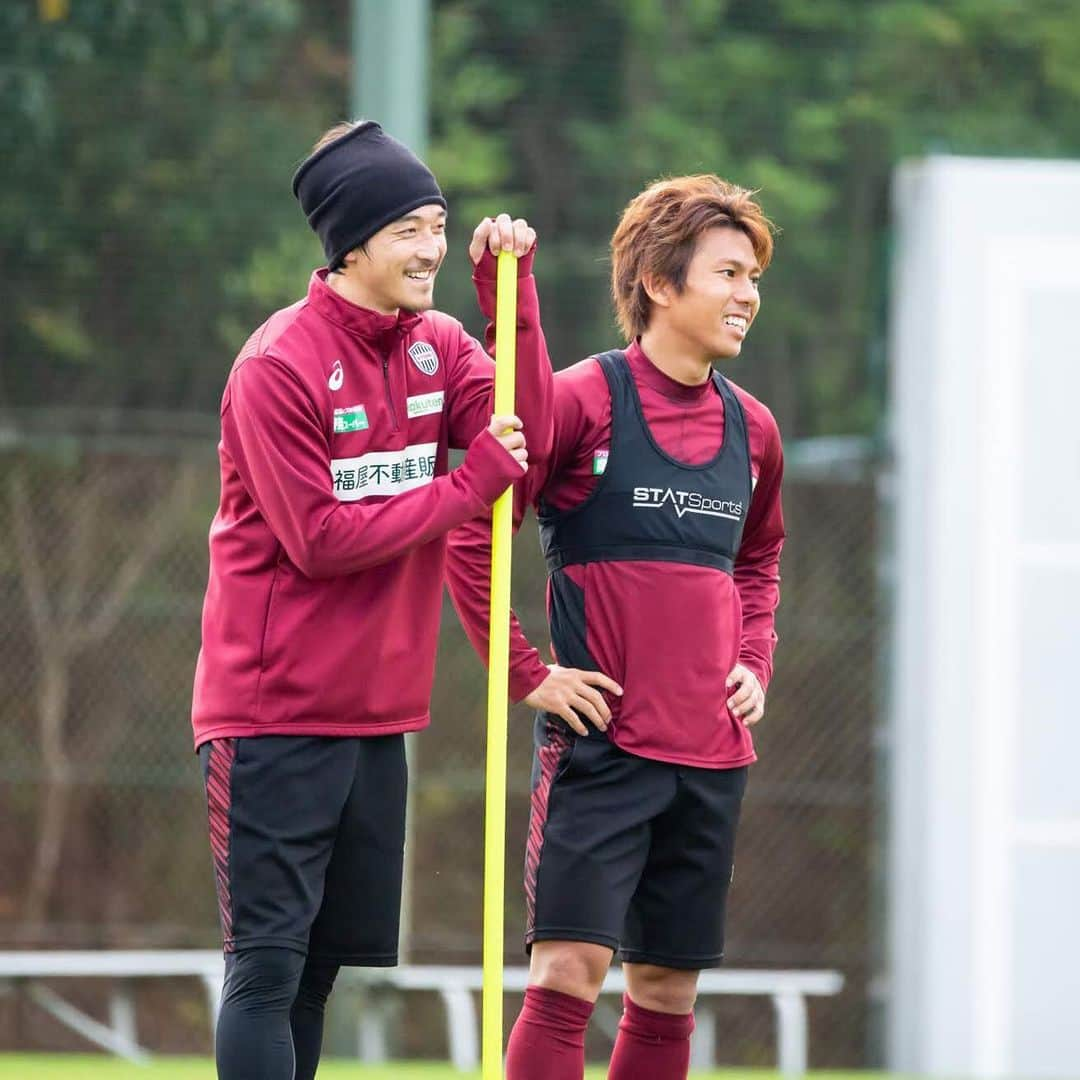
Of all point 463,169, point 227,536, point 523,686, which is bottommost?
point 523,686

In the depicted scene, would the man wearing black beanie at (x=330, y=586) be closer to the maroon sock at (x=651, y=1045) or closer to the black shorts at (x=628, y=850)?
the black shorts at (x=628, y=850)

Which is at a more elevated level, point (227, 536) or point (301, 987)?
point (227, 536)

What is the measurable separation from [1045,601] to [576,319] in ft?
6.01

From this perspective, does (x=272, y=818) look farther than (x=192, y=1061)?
No

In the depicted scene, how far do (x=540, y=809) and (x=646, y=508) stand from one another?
0.50 metres

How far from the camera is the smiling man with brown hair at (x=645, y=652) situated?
3408mm

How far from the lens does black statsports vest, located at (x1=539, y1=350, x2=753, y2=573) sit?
136 inches

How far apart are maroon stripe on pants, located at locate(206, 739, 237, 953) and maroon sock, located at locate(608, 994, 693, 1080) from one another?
2.27 feet

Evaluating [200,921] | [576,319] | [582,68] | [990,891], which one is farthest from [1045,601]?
[200,921]

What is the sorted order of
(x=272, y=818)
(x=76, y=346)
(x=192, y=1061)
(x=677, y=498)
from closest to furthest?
(x=272, y=818) → (x=677, y=498) → (x=192, y=1061) → (x=76, y=346)

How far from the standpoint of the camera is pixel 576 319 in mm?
7562

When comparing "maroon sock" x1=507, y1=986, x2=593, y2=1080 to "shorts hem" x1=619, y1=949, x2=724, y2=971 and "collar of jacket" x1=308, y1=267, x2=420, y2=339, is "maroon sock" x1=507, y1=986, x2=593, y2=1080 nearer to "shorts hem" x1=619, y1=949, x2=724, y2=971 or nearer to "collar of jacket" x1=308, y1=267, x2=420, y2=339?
"shorts hem" x1=619, y1=949, x2=724, y2=971

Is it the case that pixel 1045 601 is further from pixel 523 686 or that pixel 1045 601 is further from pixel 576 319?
pixel 523 686

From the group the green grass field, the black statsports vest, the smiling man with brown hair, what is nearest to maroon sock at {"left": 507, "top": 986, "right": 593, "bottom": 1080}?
the smiling man with brown hair
